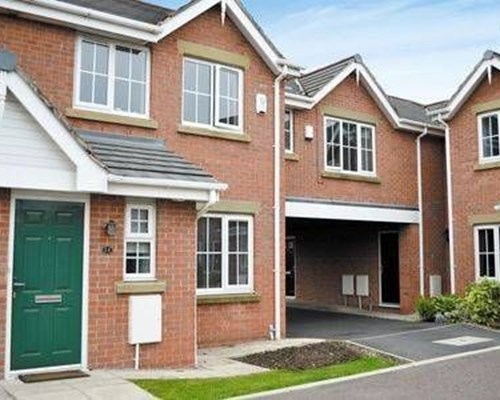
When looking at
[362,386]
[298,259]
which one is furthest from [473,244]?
[362,386]

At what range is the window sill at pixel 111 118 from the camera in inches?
440

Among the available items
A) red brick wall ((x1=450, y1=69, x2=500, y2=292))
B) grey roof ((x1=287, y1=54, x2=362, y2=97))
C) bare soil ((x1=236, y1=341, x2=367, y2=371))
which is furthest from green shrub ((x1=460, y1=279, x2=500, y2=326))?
grey roof ((x1=287, y1=54, x2=362, y2=97))

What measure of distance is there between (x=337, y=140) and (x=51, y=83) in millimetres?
8287

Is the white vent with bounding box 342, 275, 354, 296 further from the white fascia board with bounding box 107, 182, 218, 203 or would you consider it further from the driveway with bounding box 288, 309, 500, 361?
the white fascia board with bounding box 107, 182, 218, 203

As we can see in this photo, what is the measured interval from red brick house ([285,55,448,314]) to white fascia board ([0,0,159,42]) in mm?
4773

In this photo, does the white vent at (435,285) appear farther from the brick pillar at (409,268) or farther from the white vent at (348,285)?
the white vent at (348,285)

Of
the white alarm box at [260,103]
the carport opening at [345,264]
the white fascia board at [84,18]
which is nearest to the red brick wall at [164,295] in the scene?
the white fascia board at [84,18]

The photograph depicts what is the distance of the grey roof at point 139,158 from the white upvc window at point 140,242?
24.3 inches

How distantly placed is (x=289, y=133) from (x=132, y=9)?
494 cm

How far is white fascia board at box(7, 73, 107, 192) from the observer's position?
880 cm

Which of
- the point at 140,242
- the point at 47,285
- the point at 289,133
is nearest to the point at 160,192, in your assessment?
the point at 140,242

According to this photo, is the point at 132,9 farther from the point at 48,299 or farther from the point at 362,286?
the point at 362,286

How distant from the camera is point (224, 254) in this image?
12.8 m

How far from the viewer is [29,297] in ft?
30.2
